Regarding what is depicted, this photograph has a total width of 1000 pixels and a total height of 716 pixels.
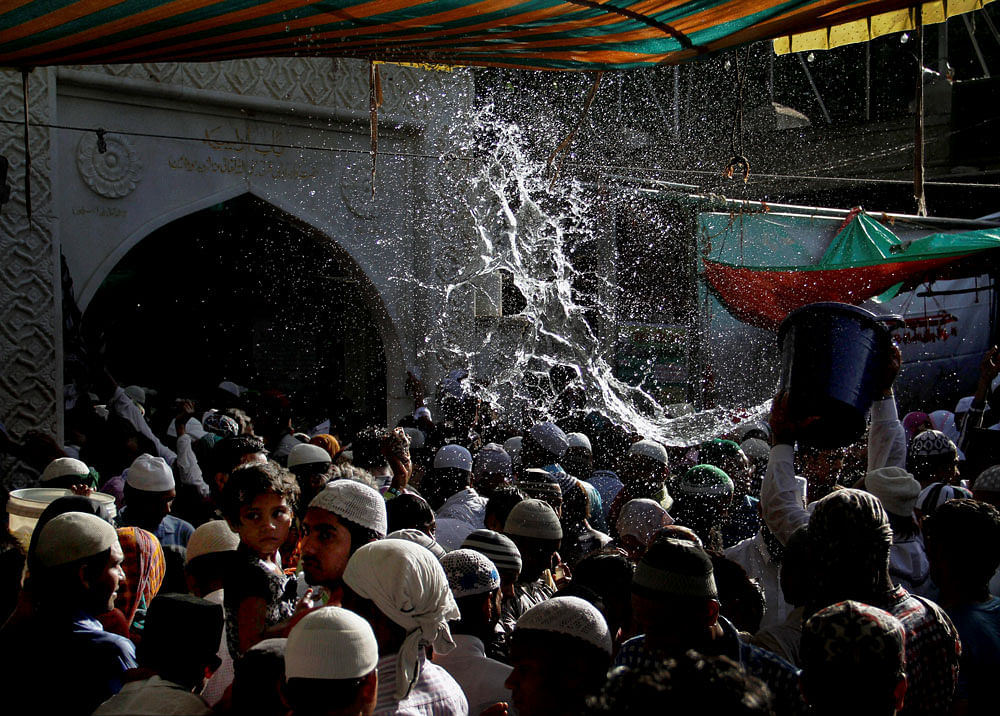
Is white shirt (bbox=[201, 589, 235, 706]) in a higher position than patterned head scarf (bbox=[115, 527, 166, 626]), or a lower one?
lower

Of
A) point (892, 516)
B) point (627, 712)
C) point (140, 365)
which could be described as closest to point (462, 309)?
point (140, 365)

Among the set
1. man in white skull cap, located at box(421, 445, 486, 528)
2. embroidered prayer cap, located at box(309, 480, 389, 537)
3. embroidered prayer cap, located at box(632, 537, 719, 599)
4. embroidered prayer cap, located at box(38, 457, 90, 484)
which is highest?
embroidered prayer cap, located at box(309, 480, 389, 537)

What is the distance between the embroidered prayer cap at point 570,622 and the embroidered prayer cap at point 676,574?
0.43ft

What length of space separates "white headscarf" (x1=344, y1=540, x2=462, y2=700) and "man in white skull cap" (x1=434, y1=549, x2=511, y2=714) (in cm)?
39

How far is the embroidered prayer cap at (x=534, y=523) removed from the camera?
3400 mm

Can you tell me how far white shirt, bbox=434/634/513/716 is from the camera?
262 cm

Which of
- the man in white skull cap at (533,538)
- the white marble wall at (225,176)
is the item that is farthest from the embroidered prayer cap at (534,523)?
the white marble wall at (225,176)

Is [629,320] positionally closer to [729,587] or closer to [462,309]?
[462,309]

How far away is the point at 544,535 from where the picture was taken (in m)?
3.41

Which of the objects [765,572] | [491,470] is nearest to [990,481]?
[765,572]

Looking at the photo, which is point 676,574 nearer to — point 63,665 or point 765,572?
point 765,572

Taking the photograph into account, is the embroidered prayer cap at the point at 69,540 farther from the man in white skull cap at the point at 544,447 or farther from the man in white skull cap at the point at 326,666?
the man in white skull cap at the point at 544,447

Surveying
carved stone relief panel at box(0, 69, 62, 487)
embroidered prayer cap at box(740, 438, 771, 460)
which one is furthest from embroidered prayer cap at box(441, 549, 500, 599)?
carved stone relief panel at box(0, 69, 62, 487)

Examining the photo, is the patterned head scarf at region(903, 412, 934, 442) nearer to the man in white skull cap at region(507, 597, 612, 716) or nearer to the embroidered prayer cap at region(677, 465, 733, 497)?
the embroidered prayer cap at region(677, 465, 733, 497)
